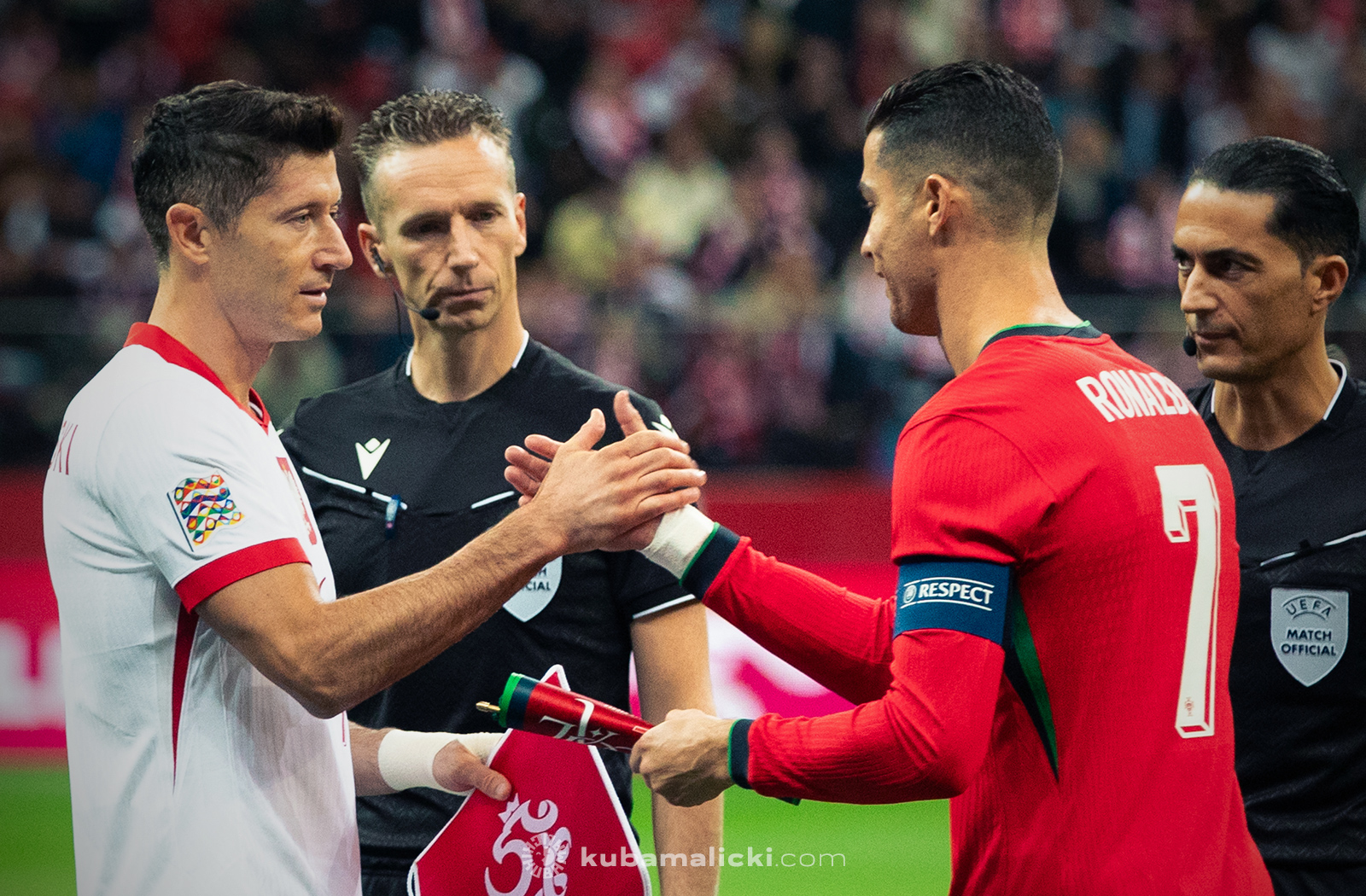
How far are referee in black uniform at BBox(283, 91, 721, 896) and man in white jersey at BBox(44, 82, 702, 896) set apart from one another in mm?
491

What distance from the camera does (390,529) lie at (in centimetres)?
329

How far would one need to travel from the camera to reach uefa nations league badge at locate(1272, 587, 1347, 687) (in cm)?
309

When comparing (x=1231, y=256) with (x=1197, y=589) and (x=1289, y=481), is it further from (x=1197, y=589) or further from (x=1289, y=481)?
(x=1197, y=589)

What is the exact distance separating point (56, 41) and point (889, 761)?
A: 11.2 metres

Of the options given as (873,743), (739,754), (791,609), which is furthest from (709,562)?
(873,743)

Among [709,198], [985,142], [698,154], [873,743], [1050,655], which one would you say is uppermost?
[698,154]

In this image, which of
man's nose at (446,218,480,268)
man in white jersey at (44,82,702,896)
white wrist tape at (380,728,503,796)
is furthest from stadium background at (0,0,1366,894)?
man in white jersey at (44,82,702,896)

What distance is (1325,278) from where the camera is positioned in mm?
3289

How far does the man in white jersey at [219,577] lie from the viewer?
2.39 meters

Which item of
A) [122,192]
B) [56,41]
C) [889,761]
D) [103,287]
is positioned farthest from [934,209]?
[56,41]

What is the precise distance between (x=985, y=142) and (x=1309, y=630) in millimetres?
1373

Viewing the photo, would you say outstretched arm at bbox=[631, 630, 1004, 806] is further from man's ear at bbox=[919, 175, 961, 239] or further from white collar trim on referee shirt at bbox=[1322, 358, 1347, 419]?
white collar trim on referee shirt at bbox=[1322, 358, 1347, 419]

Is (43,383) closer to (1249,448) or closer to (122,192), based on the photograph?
(122,192)

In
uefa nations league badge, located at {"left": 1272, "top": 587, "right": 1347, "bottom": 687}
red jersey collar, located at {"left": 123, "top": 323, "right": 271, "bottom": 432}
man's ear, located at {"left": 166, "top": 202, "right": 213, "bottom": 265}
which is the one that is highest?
man's ear, located at {"left": 166, "top": 202, "right": 213, "bottom": 265}
